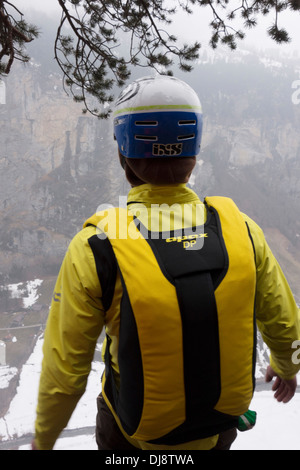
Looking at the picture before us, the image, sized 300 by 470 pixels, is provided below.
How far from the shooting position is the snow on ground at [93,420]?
12.6 meters

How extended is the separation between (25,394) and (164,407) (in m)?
33.4

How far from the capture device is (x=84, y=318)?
946mm

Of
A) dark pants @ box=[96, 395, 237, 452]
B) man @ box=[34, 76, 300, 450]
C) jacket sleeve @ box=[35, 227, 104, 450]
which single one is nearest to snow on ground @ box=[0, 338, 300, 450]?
dark pants @ box=[96, 395, 237, 452]

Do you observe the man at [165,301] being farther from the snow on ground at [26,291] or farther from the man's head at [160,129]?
the snow on ground at [26,291]

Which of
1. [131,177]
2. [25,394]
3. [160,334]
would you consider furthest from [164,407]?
[25,394]

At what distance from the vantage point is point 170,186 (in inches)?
42.4

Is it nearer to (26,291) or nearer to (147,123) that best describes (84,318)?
(147,123)

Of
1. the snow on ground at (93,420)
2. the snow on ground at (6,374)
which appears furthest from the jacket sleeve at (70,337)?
the snow on ground at (6,374)

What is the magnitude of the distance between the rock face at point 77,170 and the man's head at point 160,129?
4723cm

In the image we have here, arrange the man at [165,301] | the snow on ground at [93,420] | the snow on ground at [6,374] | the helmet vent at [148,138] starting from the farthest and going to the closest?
the snow on ground at [6,374] → the snow on ground at [93,420] → the helmet vent at [148,138] → the man at [165,301]

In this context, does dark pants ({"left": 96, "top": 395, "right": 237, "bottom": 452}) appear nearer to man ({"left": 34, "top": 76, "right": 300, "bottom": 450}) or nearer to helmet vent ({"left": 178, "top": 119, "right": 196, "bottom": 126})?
man ({"left": 34, "top": 76, "right": 300, "bottom": 450})

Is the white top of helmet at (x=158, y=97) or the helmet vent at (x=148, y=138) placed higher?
the white top of helmet at (x=158, y=97)

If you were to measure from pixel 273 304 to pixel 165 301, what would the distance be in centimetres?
48

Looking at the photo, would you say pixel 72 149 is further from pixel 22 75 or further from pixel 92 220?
pixel 92 220
